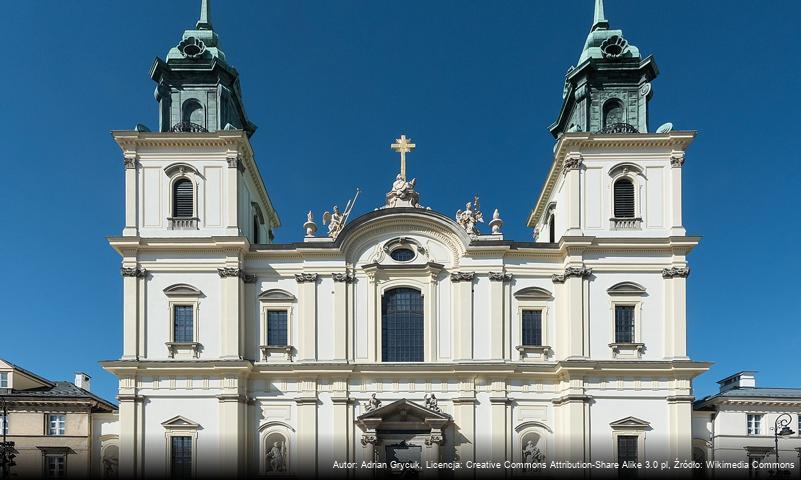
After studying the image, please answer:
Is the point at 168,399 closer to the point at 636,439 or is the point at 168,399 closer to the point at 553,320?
the point at 553,320

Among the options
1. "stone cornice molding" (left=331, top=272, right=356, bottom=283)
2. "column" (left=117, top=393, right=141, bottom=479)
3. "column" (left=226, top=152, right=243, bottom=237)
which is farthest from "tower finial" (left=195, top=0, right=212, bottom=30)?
"column" (left=117, top=393, right=141, bottom=479)

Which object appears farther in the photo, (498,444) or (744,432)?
(744,432)

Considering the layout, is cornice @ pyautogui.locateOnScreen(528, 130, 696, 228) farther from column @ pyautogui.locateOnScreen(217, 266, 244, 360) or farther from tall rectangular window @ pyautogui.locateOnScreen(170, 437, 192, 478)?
tall rectangular window @ pyautogui.locateOnScreen(170, 437, 192, 478)

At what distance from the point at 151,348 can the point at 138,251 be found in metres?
4.24

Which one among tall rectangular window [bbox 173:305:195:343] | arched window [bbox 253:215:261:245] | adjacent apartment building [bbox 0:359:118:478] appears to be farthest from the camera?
arched window [bbox 253:215:261:245]

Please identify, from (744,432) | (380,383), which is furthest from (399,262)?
(744,432)

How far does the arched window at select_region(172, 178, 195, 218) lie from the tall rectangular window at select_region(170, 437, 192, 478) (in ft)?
31.8

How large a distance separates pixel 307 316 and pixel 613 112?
16812mm

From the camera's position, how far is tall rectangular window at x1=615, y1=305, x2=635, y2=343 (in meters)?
33.1

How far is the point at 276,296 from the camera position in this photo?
3381 centimetres

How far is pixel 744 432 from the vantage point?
123 feet

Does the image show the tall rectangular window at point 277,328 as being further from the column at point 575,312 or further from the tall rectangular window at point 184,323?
the column at point 575,312

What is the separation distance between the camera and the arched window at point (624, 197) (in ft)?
112

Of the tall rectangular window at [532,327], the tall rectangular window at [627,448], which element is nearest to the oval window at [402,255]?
the tall rectangular window at [532,327]
